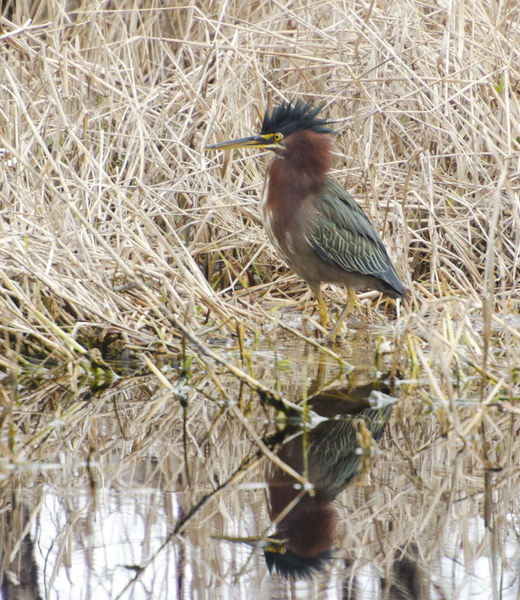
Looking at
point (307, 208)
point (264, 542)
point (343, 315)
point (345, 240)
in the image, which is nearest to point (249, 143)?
point (307, 208)

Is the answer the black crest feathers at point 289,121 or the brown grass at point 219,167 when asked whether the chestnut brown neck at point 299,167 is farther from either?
the brown grass at point 219,167

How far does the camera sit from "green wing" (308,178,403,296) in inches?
177

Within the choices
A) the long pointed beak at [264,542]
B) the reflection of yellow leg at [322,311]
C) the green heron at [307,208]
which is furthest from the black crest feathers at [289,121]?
the long pointed beak at [264,542]

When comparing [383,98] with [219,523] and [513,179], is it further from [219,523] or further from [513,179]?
[219,523]

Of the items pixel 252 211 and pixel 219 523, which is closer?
pixel 219 523

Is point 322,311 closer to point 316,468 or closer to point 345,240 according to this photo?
point 345,240

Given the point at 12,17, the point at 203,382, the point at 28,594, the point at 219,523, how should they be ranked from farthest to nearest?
the point at 12,17 → the point at 203,382 → the point at 219,523 → the point at 28,594

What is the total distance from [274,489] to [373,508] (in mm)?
324

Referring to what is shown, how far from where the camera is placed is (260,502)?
7.64 ft

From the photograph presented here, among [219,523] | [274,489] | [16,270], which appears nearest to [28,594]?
[219,523]

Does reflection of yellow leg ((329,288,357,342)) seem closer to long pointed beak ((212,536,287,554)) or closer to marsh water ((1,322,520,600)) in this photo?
marsh water ((1,322,520,600))

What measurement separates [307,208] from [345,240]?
0.99 ft

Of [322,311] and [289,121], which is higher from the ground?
[289,121]

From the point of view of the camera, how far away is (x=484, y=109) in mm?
5570
